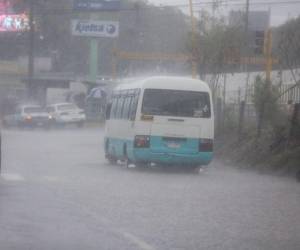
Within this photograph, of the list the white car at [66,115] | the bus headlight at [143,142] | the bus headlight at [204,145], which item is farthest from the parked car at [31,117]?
the bus headlight at [204,145]

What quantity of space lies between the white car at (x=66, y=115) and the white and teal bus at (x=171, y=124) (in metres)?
35.0

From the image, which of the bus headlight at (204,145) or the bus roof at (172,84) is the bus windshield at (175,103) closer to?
the bus roof at (172,84)

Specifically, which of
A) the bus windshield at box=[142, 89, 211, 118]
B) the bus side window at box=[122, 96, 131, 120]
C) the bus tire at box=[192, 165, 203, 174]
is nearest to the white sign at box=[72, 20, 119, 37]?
the bus side window at box=[122, 96, 131, 120]

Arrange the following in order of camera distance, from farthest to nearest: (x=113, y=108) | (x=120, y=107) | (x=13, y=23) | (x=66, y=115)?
(x=13, y=23), (x=66, y=115), (x=113, y=108), (x=120, y=107)

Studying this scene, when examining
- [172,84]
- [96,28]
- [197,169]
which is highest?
[96,28]

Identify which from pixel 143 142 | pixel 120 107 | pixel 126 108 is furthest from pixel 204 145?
pixel 120 107

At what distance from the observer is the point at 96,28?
65.0 m

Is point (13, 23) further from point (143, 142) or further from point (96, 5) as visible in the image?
point (143, 142)

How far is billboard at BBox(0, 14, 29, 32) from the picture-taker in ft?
245

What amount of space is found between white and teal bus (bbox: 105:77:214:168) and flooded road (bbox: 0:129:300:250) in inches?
22.0

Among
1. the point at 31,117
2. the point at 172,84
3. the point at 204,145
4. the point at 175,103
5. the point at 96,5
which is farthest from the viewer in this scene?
the point at 96,5

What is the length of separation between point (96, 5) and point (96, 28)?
5.92ft

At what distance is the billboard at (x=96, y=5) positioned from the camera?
63.8m

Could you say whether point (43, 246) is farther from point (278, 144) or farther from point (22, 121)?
point (22, 121)
